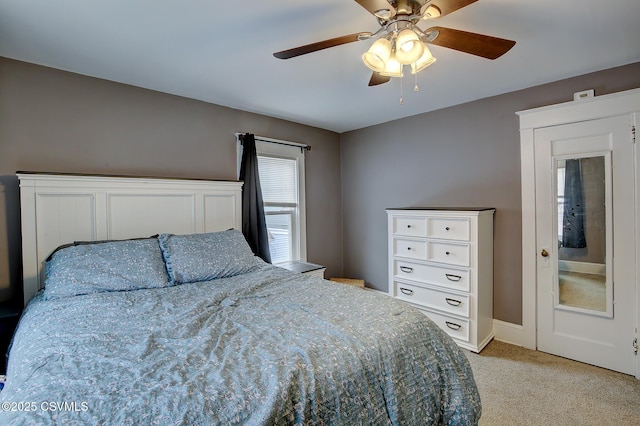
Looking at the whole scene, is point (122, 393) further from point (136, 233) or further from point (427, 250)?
point (427, 250)

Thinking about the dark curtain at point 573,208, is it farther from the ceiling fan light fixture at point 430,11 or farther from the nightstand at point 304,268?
the nightstand at point 304,268

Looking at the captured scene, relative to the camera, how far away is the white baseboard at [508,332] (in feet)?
9.18

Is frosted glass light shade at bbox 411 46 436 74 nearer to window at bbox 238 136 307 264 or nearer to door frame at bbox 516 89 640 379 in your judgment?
door frame at bbox 516 89 640 379

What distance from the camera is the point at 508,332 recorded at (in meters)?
2.86

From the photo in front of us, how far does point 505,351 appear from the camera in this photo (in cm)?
268

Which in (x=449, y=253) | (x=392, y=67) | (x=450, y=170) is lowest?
(x=449, y=253)

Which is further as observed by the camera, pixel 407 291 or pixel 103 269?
pixel 407 291

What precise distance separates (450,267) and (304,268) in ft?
4.72

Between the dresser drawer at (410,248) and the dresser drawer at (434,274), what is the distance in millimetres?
80

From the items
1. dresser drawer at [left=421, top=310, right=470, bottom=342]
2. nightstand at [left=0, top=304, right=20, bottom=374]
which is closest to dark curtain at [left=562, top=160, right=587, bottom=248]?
dresser drawer at [left=421, top=310, right=470, bottom=342]

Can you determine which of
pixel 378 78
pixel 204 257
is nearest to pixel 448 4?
pixel 378 78

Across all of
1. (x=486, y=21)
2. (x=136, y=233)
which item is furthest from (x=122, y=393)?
(x=486, y=21)

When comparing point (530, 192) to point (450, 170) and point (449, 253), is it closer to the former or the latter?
point (450, 170)

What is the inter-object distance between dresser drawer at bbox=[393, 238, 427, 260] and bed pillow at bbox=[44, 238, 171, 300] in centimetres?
217
